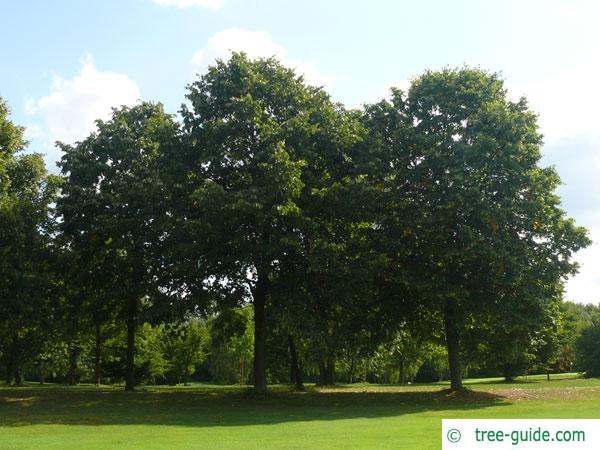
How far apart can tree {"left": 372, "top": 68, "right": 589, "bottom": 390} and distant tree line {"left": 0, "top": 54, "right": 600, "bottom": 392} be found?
3.8 inches

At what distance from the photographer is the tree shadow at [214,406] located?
1032 inches

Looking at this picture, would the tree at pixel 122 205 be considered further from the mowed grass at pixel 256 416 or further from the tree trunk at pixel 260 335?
the mowed grass at pixel 256 416

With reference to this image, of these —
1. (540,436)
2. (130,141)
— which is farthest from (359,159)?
(540,436)

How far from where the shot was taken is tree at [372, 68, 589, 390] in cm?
3400

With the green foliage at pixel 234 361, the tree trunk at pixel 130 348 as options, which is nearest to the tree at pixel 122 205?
the tree trunk at pixel 130 348

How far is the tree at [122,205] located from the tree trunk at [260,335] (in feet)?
17.3

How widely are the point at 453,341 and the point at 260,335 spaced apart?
37.3ft

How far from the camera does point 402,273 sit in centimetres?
3462

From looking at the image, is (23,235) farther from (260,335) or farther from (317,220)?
(317,220)

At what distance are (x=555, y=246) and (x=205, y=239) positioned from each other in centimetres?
1907

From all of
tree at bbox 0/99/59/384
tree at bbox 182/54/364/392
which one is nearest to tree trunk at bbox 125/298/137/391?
tree at bbox 0/99/59/384

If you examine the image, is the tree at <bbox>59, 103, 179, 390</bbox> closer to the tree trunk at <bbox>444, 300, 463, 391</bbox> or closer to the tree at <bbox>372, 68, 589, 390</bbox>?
the tree at <bbox>372, 68, 589, 390</bbox>

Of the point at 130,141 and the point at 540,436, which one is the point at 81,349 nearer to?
the point at 130,141

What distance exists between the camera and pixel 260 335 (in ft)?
118
